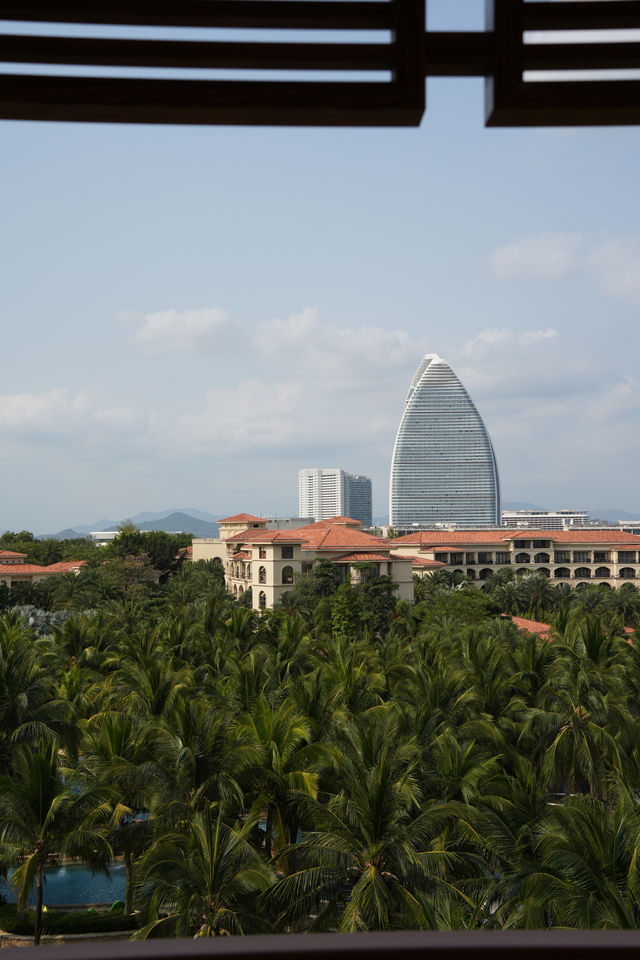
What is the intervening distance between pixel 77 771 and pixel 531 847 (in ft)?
32.2

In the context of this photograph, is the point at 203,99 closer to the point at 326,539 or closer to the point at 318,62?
the point at 318,62

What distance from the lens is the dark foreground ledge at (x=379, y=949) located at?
1.65 meters

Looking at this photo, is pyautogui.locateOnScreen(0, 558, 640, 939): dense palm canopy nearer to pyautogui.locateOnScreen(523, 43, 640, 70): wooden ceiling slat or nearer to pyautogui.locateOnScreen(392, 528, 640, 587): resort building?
pyautogui.locateOnScreen(523, 43, 640, 70): wooden ceiling slat

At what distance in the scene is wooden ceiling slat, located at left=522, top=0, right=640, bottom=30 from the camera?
101 inches

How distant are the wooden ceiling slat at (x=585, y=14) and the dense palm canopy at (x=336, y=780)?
10.5 metres

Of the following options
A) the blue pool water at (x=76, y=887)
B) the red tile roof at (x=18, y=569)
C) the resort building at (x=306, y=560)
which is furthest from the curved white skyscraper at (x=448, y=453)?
the blue pool water at (x=76, y=887)

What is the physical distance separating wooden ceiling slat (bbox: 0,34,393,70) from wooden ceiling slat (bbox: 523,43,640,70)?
56 centimetres

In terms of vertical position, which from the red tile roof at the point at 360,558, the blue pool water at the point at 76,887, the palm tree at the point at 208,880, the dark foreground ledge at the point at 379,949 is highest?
the dark foreground ledge at the point at 379,949

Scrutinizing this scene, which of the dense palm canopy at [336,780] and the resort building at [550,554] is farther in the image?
the resort building at [550,554]

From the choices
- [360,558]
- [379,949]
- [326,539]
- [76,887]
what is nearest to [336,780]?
[76,887]

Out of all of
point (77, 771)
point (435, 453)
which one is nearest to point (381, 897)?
point (77, 771)

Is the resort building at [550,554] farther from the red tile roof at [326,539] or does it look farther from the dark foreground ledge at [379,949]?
the dark foreground ledge at [379,949]

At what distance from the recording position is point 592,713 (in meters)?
20.0

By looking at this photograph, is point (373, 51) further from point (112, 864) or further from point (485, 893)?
point (112, 864)
